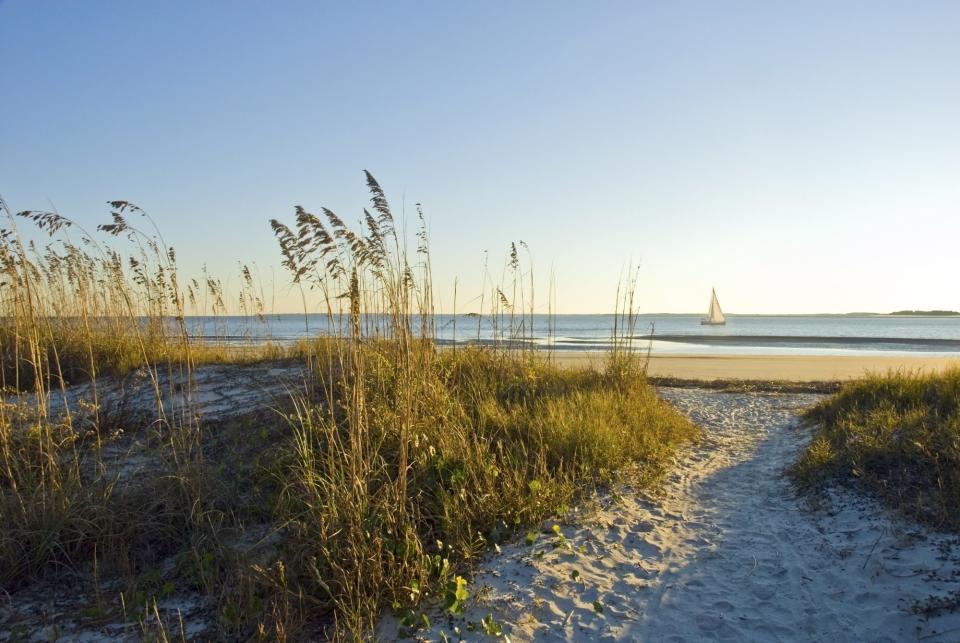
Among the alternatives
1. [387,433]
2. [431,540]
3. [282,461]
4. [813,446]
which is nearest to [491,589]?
[431,540]

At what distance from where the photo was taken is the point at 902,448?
4.65 metres

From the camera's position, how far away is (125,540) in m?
3.48

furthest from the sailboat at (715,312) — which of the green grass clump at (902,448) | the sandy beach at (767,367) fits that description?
the green grass clump at (902,448)

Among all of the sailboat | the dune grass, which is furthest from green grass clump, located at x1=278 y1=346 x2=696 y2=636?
the sailboat

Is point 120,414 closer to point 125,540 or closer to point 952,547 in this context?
A: point 125,540

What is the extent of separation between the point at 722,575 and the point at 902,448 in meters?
2.43

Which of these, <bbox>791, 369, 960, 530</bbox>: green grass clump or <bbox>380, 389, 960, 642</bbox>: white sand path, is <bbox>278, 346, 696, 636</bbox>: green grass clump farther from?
<bbox>791, 369, 960, 530</bbox>: green grass clump

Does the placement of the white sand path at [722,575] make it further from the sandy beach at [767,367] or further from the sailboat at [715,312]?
the sailboat at [715,312]

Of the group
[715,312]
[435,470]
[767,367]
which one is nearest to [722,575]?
[435,470]

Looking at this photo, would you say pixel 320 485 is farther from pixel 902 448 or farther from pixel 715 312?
pixel 715 312

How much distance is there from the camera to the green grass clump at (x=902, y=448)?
3.98 meters

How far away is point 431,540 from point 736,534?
2.21 metres

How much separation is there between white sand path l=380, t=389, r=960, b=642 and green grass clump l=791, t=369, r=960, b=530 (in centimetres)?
23

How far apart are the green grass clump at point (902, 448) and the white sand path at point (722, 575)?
0.75ft
